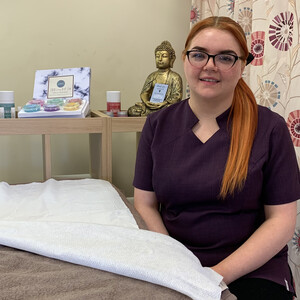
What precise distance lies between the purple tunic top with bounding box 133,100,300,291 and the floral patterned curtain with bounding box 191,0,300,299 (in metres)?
0.24

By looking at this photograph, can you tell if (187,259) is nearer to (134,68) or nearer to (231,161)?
(231,161)

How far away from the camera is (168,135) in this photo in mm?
1054

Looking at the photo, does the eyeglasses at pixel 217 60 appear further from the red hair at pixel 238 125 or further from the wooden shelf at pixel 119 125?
the wooden shelf at pixel 119 125

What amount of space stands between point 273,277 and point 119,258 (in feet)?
1.45

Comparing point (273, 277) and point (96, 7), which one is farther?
point (96, 7)

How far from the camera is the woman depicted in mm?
933

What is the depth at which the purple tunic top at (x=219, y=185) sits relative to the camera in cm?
95

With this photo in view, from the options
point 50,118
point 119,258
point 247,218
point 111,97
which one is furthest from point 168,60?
point 119,258

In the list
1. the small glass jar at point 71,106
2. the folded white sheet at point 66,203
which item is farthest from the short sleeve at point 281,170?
the small glass jar at point 71,106

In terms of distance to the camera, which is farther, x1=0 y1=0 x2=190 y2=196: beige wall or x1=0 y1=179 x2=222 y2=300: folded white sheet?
x1=0 y1=0 x2=190 y2=196: beige wall

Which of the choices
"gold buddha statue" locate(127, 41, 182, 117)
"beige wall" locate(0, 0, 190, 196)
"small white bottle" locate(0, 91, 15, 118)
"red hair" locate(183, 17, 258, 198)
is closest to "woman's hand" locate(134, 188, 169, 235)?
"red hair" locate(183, 17, 258, 198)

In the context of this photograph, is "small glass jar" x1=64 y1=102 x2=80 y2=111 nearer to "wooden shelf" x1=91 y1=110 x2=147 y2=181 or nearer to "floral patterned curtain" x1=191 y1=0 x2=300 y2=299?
"wooden shelf" x1=91 y1=110 x2=147 y2=181

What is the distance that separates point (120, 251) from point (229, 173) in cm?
37

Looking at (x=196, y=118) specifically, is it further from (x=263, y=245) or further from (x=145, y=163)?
(x=263, y=245)
